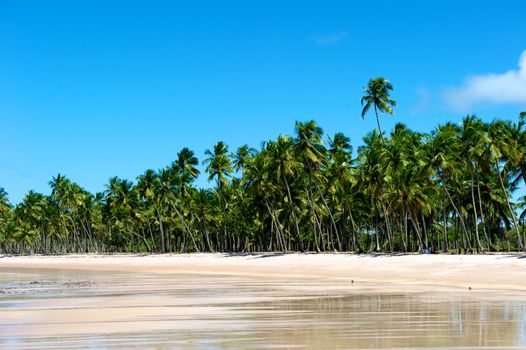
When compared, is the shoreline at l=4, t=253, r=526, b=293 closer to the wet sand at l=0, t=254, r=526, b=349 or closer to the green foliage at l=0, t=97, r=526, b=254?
the wet sand at l=0, t=254, r=526, b=349

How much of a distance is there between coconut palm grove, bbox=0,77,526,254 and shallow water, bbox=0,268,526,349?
29317mm

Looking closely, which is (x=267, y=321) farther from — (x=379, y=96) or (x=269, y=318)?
(x=379, y=96)

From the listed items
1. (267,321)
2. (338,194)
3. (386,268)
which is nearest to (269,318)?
(267,321)

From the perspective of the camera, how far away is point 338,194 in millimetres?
70750

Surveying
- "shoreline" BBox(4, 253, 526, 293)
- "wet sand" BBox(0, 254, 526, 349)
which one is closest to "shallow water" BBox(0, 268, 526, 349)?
"wet sand" BBox(0, 254, 526, 349)

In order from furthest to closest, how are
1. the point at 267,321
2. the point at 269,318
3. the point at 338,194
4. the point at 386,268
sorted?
the point at 338,194 < the point at 386,268 < the point at 269,318 < the point at 267,321

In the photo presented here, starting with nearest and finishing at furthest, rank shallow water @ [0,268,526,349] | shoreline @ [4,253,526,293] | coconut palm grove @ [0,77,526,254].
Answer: shallow water @ [0,268,526,349] < shoreline @ [4,253,526,293] < coconut palm grove @ [0,77,526,254]

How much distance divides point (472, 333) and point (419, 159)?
1650 inches

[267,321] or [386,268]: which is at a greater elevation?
[386,268]

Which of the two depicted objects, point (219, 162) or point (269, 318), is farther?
point (219, 162)

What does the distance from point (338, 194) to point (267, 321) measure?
5620 cm

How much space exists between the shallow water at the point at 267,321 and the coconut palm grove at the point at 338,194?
96.2 ft

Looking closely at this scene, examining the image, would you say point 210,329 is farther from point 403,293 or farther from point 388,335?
point 403,293

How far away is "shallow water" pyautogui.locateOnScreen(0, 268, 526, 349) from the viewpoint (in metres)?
11.7
